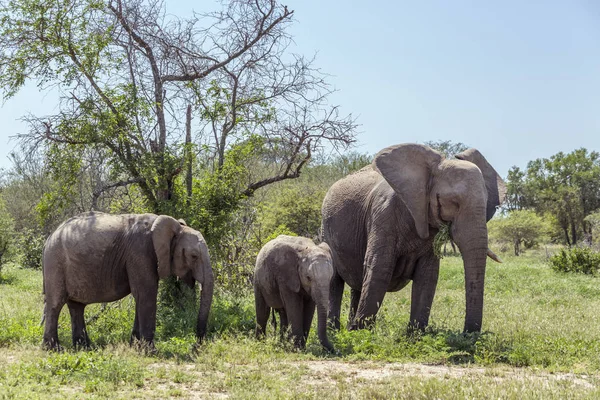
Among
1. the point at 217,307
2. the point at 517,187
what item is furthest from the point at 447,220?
the point at 517,187

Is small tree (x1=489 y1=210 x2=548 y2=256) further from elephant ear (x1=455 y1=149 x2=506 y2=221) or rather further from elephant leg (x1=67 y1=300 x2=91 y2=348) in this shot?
elephant leg (x1=67 y1=300 x2=91 y2=348)

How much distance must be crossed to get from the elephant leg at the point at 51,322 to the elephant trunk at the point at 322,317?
4189mm

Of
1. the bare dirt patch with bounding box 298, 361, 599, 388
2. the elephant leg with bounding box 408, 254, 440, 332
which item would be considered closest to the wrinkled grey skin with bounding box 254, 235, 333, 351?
the bare dirt patch with bounding box 298, 361, 599, 388

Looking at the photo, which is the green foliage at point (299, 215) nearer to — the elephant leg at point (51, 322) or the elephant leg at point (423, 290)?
the elephant leg at point (423, 290)

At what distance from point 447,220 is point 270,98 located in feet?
21.1

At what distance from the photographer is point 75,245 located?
35.9ft

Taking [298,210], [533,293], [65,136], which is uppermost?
[65,136]

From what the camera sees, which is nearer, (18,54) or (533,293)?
(18,54)

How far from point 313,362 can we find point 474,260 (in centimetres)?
270

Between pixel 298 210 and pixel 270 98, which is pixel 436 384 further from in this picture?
pixel 298 210

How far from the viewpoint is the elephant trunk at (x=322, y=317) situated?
9617 millimetres

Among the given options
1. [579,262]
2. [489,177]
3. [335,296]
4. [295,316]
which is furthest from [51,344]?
[579,262]

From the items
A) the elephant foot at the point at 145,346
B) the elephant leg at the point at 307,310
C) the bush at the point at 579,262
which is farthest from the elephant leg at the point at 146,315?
the bush at the point at 579,262

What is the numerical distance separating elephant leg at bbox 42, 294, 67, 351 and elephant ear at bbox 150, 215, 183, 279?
1754 millimetres
